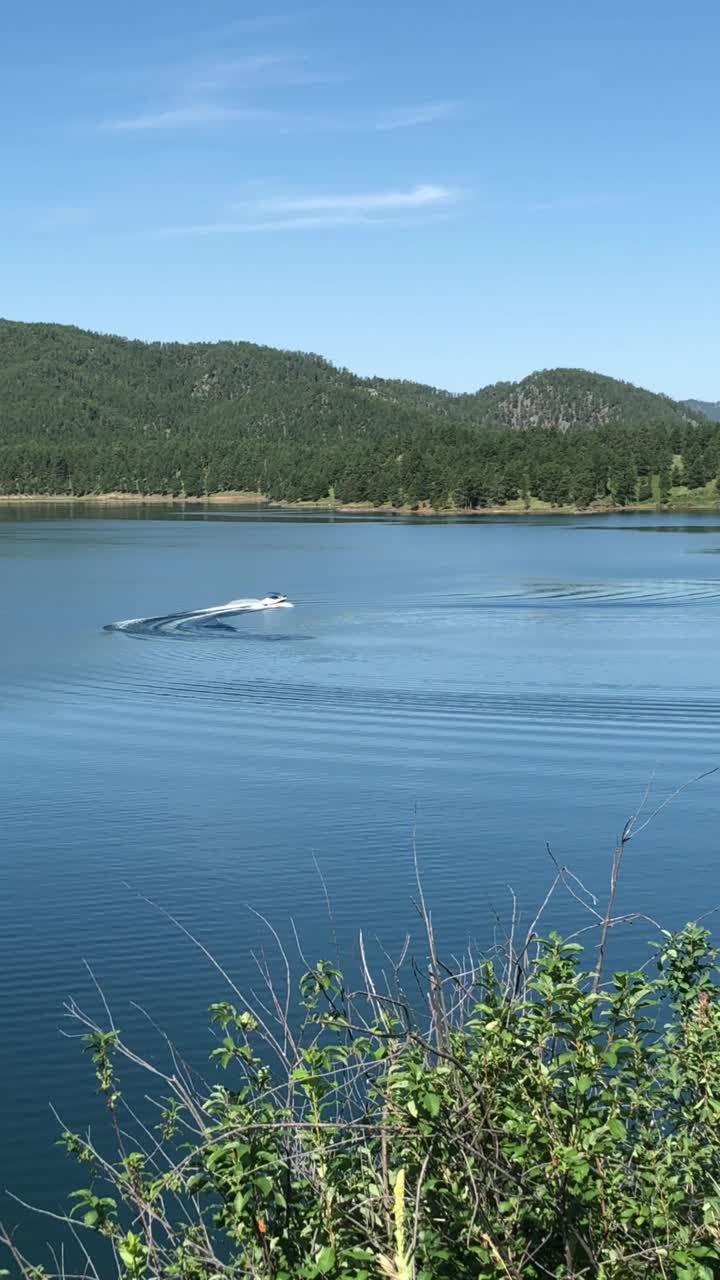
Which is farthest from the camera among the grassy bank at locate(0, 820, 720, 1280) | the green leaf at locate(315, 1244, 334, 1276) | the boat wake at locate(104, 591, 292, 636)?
the boat wake at locate(104, 591, 292, 636)

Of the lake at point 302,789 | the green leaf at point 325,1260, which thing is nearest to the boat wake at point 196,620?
the lake at point 302,789

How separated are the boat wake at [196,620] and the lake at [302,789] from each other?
1110 mm

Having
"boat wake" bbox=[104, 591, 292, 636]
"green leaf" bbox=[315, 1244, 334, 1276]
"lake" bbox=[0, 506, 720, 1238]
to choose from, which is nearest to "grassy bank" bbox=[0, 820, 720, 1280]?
"green leaf" bbox=[315, 1244, 334, 1276]

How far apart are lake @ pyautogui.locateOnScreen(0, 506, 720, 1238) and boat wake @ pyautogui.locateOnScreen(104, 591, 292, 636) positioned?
1110 millimetres

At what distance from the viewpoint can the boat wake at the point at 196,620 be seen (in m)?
56.0

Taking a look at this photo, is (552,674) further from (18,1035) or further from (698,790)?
(18,1035)

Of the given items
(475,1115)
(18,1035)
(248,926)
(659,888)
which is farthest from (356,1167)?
(659,888)

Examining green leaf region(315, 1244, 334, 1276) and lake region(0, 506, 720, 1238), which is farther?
lake region(0, 506, 720, 1238)

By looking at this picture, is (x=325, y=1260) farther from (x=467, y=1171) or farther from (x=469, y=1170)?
(x=467, y=1171)

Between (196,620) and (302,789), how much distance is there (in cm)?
3236

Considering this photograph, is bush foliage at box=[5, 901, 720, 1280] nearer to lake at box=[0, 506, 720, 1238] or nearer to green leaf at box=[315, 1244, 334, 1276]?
green leaf at box=[315, 1244, 334, 1276]

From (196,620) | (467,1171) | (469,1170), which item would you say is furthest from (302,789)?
(196,620)

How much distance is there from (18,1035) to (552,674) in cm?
2860

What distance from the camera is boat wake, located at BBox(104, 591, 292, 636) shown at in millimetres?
55969
